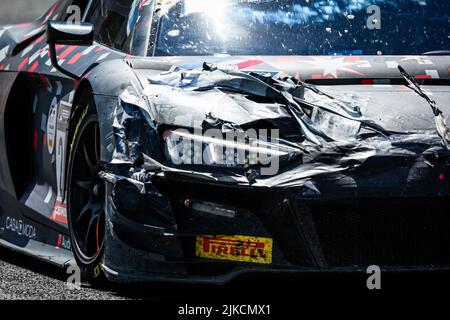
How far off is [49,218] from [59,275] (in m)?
0.36

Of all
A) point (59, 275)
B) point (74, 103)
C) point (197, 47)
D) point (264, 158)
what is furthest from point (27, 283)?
point (264, 158)

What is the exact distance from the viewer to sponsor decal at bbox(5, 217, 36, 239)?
22.2ft

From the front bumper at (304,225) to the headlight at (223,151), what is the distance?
8 cm

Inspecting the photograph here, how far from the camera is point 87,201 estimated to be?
566 centimetres

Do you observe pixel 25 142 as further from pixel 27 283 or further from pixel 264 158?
pixel 264 158

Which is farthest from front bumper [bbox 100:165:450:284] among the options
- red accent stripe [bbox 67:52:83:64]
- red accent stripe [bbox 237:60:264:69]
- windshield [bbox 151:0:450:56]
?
red accent stripe [bbox 67:52:83:64]

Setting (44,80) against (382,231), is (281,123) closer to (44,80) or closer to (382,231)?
(382,231)

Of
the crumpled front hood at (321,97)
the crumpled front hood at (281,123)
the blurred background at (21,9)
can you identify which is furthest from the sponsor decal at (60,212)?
the blurred background at (21,9)

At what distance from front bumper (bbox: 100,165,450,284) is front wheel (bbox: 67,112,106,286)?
0.54 metres

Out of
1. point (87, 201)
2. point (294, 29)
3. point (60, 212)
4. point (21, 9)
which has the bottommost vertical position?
point (21, 9)

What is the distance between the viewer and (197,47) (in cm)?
580

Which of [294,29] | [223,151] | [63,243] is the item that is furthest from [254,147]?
[63,243]

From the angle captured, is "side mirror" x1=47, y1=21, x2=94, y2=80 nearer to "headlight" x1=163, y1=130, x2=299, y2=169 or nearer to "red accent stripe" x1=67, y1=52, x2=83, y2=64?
"red accent stripe" x1=67, y1=52, x2=83, y2=64

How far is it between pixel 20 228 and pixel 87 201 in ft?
4.49
